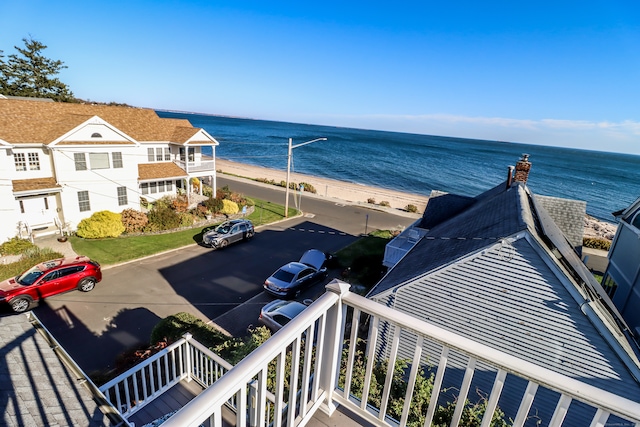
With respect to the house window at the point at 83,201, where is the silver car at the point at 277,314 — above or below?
below

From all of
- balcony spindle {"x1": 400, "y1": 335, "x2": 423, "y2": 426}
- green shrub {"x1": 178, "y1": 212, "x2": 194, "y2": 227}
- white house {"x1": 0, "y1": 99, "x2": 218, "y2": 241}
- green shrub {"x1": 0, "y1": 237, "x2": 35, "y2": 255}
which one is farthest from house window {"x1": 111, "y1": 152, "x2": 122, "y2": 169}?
balcony spindle {"x1": 400, "y1": 335, "x2": 423, "y2": 426}

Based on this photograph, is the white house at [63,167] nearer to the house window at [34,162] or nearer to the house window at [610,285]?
the house window at [34,162]

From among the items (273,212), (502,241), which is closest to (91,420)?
(502,241)

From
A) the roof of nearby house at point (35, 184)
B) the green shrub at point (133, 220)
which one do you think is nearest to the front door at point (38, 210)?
the roof of nearby house at point (35, 184)

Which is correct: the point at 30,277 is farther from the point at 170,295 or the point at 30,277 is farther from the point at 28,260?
the point at 170,295

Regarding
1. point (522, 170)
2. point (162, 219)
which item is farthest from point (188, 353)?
point (522, 170)

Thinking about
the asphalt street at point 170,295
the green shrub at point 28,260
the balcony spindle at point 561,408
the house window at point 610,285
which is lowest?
the asphalt street at point 170,295
